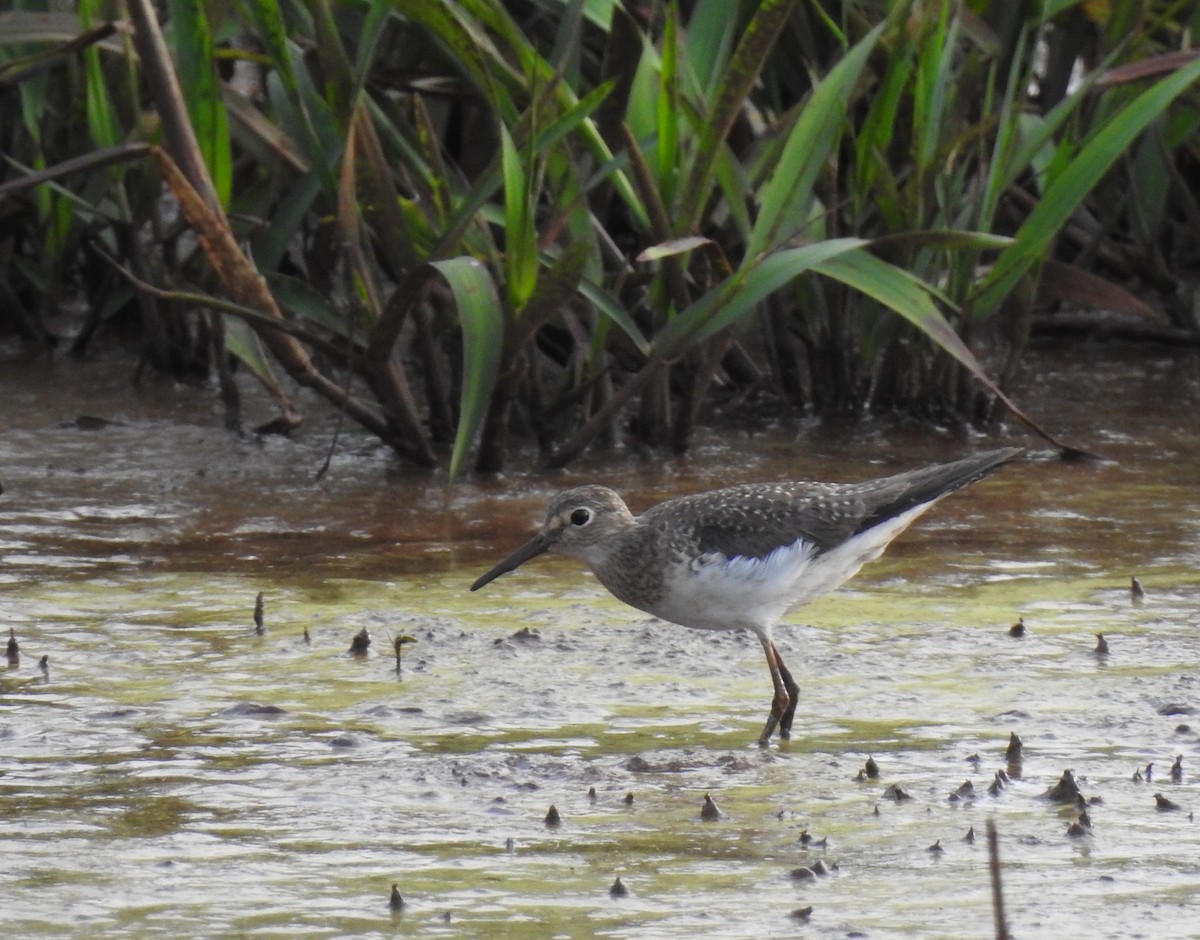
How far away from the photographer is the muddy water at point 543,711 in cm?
360

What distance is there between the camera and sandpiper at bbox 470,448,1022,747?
4973mm

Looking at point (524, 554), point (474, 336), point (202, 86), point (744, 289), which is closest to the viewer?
point (524, 554)

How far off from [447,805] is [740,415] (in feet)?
12.8

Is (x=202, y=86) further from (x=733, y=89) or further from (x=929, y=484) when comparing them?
(x=929, y=484)

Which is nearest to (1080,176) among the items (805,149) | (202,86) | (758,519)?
(805,149)

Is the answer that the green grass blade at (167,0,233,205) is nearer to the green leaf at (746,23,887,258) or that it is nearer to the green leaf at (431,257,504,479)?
the green leaf at (431,257,504,479)

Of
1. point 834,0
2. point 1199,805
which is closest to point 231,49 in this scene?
point 834,0

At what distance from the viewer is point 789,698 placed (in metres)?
4.77

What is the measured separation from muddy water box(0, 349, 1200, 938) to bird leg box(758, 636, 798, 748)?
50 mm

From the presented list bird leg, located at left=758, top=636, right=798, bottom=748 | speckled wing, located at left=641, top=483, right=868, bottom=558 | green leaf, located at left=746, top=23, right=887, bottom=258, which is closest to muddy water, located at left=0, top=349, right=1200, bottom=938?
bird leg, located at left=758, top=636, right=798, bottom=748

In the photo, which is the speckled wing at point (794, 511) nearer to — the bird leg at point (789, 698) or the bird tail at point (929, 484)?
the bird tail at point (929, 484)

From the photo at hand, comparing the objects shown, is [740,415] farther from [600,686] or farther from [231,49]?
[600,686]

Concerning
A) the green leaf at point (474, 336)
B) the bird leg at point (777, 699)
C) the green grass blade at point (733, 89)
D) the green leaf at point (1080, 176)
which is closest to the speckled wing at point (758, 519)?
the bird leg at point (777, 699)

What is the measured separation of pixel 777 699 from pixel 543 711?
56 cm
